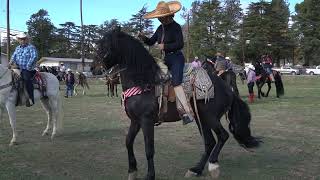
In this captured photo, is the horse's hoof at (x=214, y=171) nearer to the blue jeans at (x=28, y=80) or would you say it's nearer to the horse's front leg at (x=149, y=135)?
the horse's front leg at (x=149, y=135)

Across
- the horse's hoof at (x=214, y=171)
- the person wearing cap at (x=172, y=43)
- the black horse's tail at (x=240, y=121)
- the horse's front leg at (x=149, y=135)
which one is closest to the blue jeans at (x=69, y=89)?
the black horse's tail at (x=240, y=121)

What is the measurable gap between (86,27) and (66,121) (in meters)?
105

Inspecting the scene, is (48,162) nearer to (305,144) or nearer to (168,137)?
(168,137)

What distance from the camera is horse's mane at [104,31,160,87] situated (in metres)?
7.16

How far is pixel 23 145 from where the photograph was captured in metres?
10.8

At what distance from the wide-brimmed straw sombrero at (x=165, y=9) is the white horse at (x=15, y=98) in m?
4.91

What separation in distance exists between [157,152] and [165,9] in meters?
3.41

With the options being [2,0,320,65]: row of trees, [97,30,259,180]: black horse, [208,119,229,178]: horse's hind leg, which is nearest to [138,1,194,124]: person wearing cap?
[97,30,259,180]: black horse

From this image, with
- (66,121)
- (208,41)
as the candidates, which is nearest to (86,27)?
(208,41)

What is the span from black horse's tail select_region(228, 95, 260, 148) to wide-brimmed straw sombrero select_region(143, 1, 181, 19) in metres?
1.88

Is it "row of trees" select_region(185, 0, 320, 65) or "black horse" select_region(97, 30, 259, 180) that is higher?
"row of trees" select_region(185, 0, 320, 65)

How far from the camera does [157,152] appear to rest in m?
9.77

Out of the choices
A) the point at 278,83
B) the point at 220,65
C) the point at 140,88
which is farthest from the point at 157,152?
the point at 278,83

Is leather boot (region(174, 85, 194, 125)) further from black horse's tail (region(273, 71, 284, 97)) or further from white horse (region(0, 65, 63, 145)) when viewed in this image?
black horse's tail (region(273, 71, 284, 97))
